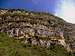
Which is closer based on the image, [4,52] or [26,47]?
[4,52]

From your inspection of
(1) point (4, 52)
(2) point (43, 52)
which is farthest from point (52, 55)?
(1) point (4, 52)

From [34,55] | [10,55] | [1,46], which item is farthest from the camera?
[1,46]

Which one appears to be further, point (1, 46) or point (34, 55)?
point (1, 46)

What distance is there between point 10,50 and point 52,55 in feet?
128

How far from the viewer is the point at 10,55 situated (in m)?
167

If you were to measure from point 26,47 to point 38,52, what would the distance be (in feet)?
39.2

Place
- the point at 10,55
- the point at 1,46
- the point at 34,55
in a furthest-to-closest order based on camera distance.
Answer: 1. the point at 1,46
2. the point at 34,55
3. the point at 10,55

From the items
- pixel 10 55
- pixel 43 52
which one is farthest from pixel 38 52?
pixel 10 55

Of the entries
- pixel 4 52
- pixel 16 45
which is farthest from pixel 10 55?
pixel 16 45

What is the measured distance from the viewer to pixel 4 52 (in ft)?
557

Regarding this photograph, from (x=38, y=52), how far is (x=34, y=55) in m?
17.2

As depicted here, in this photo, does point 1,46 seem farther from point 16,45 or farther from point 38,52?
point 38,52

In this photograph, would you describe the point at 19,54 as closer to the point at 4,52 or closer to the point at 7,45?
the point at 4,52

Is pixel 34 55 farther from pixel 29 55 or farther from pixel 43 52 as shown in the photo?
pixel 43 52
